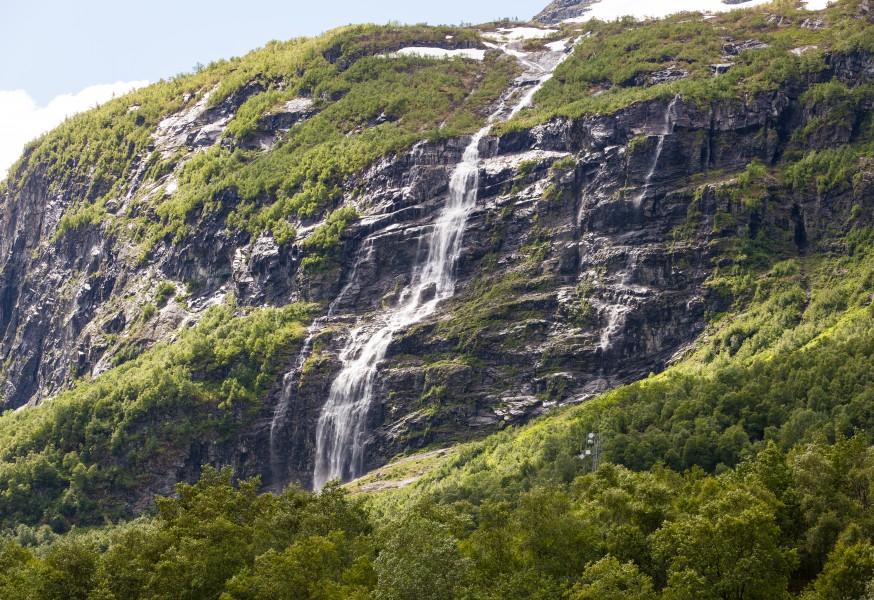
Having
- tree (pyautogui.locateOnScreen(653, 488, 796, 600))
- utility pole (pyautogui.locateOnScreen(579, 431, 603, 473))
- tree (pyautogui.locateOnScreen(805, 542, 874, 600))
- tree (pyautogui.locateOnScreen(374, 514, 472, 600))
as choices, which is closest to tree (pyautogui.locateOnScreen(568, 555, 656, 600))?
tree (pyautogui.locateOnScreen(653, 488, 796, 600))

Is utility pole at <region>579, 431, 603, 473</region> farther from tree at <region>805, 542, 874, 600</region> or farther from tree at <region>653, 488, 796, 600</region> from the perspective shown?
tree at <region>805, 542, 874, 600</region>

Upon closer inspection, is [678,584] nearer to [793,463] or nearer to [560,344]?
[793,463]

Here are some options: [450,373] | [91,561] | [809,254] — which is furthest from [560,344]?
[91,561]

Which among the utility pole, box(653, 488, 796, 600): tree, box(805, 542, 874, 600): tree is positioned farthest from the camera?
the utility pole

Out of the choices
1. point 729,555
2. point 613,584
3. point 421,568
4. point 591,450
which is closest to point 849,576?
point 729,555

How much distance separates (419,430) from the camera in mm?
194875

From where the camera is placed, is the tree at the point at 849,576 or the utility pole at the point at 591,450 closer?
the tree at the point at 849,576

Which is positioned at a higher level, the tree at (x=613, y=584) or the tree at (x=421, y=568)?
the tree at (x=421, y=568)

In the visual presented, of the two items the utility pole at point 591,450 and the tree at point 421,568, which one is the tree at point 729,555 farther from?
the utility pole at point 591,450

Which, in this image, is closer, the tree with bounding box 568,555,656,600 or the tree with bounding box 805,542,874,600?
the tree with bounding box 805,542,874,600

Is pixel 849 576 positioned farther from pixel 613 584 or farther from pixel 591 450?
pixel 591 450

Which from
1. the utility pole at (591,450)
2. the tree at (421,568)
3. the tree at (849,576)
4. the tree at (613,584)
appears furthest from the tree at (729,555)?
the utility pole at (591,450)

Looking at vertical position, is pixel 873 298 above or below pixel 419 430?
above

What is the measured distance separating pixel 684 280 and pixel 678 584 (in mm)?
125784
